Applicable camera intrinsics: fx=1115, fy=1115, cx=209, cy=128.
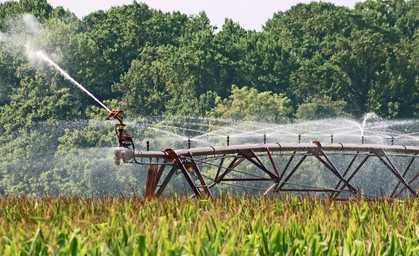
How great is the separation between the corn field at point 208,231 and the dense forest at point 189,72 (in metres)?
80.6

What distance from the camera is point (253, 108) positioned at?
102 meters

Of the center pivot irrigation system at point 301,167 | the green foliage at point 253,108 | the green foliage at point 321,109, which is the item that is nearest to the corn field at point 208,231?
the center pivot irrigation system at point 301,167

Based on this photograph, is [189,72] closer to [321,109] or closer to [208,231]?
[321,109]

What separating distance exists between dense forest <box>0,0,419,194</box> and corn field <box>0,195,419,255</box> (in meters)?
80.6

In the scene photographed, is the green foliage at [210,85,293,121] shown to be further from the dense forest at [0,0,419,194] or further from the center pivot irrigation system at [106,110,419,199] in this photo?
the center pivot irrigation system at [106,110,419,199]

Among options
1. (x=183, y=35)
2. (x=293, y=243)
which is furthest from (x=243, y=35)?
(x=293, y=243)

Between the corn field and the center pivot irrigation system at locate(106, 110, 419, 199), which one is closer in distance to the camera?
the corn field

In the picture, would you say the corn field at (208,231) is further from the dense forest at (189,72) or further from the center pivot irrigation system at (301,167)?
the dense forest at (189,72)

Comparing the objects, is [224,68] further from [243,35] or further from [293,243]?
[293,243]

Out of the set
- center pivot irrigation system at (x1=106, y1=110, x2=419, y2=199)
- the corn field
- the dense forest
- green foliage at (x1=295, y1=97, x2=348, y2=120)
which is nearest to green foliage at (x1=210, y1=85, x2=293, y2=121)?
the dense forest

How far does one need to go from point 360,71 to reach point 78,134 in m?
29.8

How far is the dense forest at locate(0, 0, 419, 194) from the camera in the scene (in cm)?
10681

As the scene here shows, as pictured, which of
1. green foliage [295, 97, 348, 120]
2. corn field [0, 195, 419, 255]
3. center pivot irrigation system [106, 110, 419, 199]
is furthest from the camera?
green foliage [295, 97, 348, 120]

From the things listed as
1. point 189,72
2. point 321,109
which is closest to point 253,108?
point 321,109
